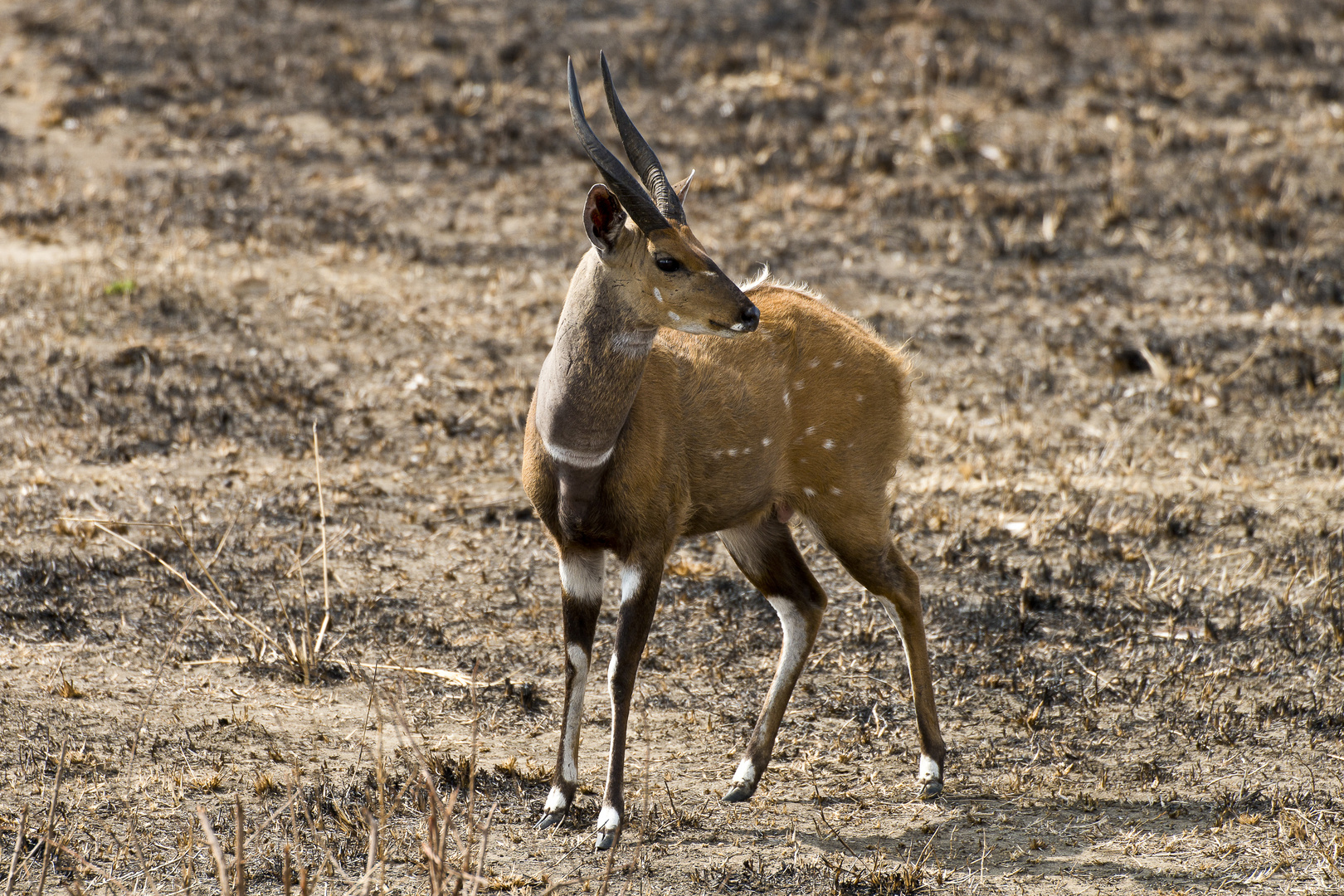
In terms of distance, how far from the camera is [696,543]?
863 centimetres

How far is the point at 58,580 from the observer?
746 centimetres

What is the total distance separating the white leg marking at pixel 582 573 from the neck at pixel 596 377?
0.46m

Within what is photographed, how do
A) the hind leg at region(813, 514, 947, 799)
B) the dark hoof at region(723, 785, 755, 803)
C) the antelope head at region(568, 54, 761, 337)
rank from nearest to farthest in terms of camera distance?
the antelope head at region(568, 54, 761, 337) < the dark hoof at region(723, 785, 755, 803) < the hind leg at region(813, 514, 947, 799)

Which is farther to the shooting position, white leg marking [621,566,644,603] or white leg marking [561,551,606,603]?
white leg marking [561,551,606,603]

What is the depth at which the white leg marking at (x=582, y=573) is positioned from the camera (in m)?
5.66

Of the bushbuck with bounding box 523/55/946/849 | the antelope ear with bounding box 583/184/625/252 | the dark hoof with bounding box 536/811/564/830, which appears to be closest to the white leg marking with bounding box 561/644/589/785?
the bushbuck with bounding box 523/55/946/849

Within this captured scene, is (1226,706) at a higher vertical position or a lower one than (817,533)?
lower

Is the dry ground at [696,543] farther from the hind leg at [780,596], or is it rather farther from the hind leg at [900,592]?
the hind leg at [780,596]

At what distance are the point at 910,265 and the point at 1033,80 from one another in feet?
15.3

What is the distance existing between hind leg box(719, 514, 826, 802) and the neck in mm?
1269

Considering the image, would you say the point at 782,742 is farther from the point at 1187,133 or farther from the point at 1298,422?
the point at 1187,133

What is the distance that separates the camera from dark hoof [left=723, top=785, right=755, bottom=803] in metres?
6.04

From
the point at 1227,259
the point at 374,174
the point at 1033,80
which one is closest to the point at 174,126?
the point at 374,174

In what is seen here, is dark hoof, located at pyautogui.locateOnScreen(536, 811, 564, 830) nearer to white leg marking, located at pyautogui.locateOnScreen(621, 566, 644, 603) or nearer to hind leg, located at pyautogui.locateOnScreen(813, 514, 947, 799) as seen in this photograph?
white leg marking, located at pyautogui.locateOnScreen(621, 566, 644, 603)
